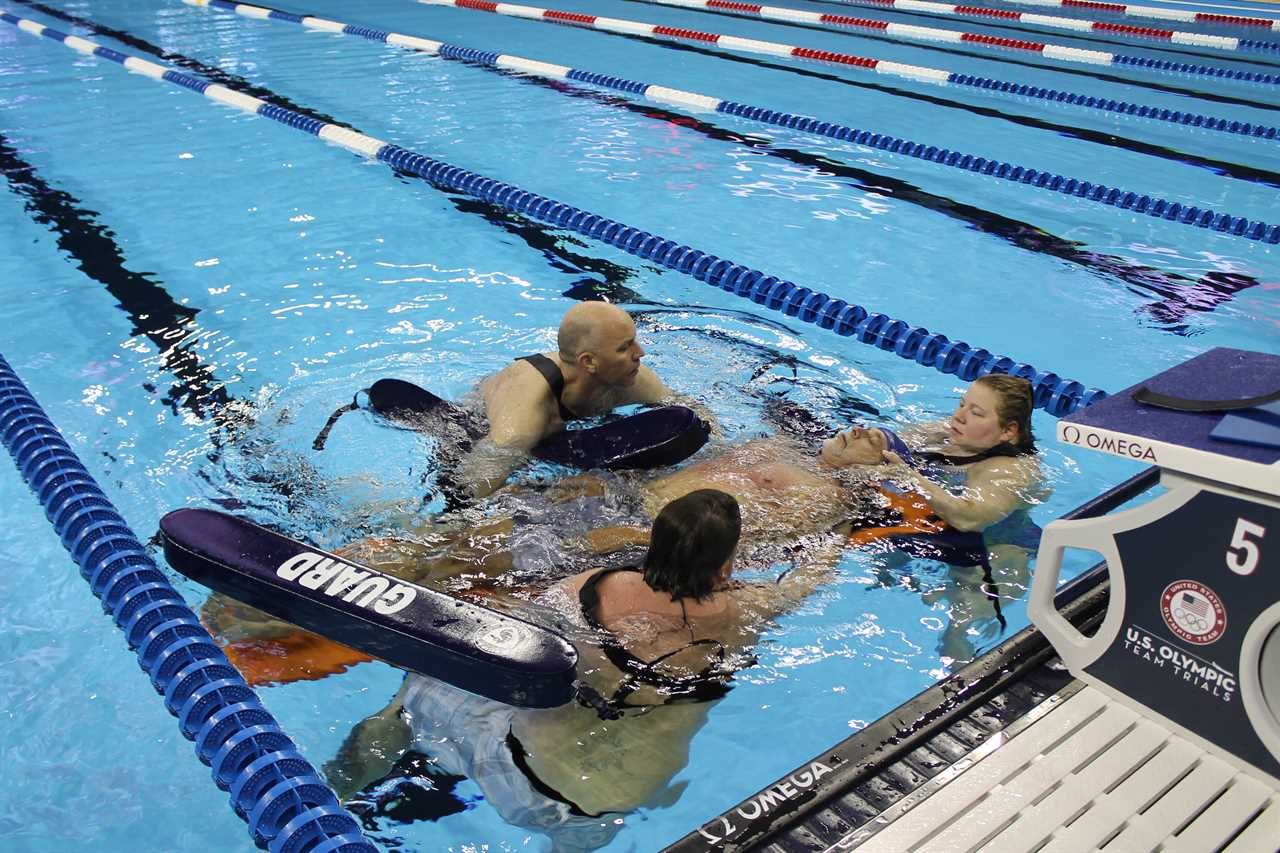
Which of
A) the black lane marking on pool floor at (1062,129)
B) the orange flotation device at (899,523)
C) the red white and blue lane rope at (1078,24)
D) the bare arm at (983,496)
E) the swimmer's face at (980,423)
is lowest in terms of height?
the orange flotation device at (899,523)

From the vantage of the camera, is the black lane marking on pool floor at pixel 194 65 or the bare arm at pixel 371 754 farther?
the black lane marking on pool floor at pixel 194 65

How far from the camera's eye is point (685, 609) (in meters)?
2.21

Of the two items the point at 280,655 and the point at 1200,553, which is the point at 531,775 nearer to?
the point at 280,655

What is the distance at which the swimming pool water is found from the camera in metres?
2.49

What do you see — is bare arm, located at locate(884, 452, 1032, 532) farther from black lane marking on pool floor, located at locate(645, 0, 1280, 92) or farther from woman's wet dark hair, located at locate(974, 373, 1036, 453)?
black lane marking on pool floor, located at locate(645, 0, 1280, 92)

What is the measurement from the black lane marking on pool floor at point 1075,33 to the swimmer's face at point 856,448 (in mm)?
9919

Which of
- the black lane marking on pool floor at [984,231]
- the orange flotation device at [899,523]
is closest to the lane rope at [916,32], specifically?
the black lane marking on pool floor at [984,231]

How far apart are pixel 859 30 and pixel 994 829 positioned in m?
11.6

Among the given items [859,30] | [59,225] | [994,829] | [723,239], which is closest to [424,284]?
[723,239]

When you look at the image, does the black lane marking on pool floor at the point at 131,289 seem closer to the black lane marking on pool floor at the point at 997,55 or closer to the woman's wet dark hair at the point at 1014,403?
the woman's wet dark hair at the point at 1014,403

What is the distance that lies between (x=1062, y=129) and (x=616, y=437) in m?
6.24

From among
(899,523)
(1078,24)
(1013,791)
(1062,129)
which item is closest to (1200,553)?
(1013,791)

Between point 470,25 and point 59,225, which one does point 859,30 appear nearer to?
point 470,25

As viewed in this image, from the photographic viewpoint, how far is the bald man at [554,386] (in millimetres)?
3150
